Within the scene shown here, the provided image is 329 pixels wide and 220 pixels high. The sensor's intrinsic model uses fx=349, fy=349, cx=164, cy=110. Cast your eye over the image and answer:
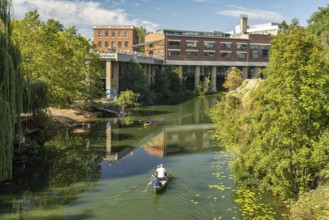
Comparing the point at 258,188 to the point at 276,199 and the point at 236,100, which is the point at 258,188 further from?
the point at 236,100

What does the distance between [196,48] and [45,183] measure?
73479mm

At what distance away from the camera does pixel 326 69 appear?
16.5 meters

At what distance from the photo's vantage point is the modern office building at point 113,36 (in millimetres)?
101000

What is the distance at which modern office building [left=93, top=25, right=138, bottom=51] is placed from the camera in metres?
101

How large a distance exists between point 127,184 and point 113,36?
8456cm

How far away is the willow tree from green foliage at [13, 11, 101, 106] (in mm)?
17196

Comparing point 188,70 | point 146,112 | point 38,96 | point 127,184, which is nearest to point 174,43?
point 188,70

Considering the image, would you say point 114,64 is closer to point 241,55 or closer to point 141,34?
point 241,55

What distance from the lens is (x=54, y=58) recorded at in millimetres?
41125

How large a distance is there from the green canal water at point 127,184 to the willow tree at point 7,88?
3.02 m

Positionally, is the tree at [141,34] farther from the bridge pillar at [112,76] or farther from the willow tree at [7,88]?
the willow tree at [7,88]

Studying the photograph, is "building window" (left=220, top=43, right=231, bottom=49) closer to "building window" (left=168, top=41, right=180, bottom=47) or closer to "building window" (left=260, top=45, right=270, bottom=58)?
"building window" (left=260, top=45, right=270, bottom=58)

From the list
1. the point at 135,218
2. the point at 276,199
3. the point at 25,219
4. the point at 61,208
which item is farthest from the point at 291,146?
the point at 25,219

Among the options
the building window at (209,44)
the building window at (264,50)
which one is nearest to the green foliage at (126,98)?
the building window at (209,44)
